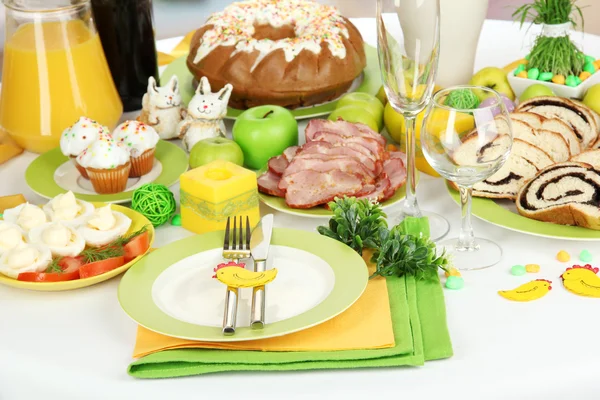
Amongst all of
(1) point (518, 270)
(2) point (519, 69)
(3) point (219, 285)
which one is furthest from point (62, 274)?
(2) point (519, 69)

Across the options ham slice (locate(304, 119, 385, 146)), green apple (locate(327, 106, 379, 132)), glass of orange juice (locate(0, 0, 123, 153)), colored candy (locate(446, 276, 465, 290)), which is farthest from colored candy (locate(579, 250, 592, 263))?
glass of orange juice (locate(0, 0, 123, 153))

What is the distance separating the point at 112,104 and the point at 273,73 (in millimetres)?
335

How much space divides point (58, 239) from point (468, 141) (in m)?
0.58

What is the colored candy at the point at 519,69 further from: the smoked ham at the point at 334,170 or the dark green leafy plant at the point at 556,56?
the smoked ham at the point at 334,170

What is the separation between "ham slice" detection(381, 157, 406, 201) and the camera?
1.37m

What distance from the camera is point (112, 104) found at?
1674 millimetres

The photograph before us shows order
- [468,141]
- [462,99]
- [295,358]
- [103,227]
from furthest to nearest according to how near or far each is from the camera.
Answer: [462,99], [103,227], [468,141], [295,358]

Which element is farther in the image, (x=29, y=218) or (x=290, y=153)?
(x=290, y=153)

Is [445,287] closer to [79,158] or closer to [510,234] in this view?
[510,234]

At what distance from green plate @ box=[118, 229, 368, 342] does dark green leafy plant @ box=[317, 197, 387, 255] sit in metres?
0.03

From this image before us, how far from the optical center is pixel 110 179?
1430mm

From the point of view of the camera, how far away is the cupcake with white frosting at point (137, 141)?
1462 mm

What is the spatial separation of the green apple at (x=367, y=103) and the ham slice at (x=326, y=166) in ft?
0.96

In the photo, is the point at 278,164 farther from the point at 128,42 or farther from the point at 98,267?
the point at 128,42
